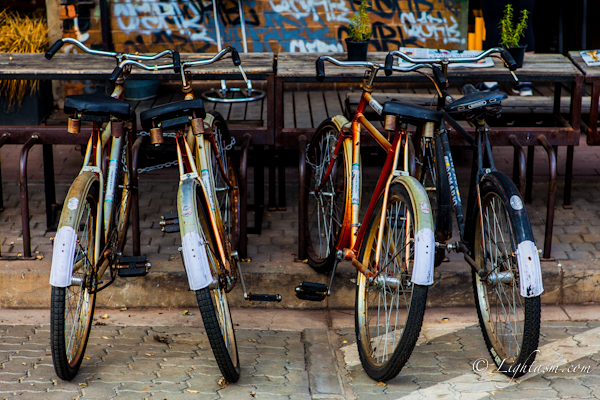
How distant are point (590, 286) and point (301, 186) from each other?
182cm

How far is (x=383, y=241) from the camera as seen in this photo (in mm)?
3516

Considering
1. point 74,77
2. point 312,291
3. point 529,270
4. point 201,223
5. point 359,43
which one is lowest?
point 312,291

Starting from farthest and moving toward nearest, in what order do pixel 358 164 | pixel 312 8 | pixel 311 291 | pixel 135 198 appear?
pixel 312 8, pixel 135 198, pixel 311 291, pixel 358 164

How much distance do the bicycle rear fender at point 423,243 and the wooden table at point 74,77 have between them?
57.9 inches

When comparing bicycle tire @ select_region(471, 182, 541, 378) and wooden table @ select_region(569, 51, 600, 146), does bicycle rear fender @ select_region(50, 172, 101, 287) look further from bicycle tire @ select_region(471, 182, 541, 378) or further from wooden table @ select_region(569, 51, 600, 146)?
wooden table @ select_region(569, 51, 600, 146)

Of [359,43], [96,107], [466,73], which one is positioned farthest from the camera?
[359,43]

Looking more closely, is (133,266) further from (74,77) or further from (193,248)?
(74,77)

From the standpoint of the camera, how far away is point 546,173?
590 centimetres

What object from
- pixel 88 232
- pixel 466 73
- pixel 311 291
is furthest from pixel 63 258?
pixel 466 73

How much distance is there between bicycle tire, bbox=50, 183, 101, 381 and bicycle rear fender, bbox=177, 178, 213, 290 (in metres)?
0.49

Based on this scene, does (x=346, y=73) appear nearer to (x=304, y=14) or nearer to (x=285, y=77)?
(x=285, y=77)

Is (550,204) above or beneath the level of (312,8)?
beneath

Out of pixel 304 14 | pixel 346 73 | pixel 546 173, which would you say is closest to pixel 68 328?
pixel 346 73

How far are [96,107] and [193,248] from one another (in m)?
0.89
